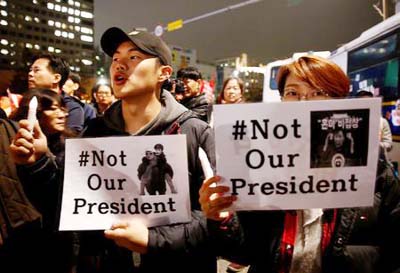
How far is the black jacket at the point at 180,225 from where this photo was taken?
66.1 inches

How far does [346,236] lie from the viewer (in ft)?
4.95

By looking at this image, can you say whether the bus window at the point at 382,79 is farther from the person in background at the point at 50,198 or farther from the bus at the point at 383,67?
the person in background at the point at 50,198

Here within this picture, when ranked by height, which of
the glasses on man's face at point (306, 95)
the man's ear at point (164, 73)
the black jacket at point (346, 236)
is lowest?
the black jacket at point (346, 236)

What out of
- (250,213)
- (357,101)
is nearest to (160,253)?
(250,213)

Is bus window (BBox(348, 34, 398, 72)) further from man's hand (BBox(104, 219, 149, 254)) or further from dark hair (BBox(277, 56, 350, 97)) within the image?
man's hand (BBox(104, 219, 149, 254))

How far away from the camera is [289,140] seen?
4.78ft

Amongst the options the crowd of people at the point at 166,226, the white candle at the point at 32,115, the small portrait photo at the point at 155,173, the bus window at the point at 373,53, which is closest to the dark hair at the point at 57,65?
the crowd of people at the point at 166,226

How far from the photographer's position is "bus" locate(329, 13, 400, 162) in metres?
7.07

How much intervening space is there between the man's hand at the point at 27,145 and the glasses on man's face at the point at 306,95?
1.20 metres

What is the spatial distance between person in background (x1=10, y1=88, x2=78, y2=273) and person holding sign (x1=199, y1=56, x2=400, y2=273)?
872 mm

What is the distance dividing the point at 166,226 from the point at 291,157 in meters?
0.63

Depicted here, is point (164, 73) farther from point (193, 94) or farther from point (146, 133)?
point (193, 94)

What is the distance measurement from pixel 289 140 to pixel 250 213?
0.40 meters

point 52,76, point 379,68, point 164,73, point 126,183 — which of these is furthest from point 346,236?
point 379,68
